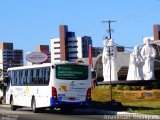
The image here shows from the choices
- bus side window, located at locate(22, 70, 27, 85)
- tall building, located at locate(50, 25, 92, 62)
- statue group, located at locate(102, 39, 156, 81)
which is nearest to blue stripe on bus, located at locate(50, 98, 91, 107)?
bus side window, located at locate(22, 70, 27, 85)

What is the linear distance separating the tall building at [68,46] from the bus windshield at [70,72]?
69.4m

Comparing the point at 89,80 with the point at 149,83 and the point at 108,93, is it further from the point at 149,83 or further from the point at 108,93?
the point at 149,83

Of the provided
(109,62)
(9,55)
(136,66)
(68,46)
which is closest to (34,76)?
(136,66)

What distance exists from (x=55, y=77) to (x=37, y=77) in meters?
2.13

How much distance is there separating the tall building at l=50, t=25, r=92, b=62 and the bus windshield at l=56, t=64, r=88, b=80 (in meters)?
69.4

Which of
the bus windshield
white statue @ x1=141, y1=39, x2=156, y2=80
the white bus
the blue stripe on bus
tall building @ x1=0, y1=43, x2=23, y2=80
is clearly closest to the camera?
the blue stripe on bus

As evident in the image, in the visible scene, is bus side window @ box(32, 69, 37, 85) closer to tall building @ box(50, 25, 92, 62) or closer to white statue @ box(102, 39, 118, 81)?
white statue @ box(102, 39, 118, 81)

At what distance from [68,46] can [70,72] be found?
253 feet

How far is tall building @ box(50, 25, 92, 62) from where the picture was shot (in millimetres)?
100250

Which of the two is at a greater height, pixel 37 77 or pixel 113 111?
pixel 37 77

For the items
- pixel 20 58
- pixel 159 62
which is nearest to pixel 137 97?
pixel 159 62

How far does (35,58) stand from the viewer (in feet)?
166

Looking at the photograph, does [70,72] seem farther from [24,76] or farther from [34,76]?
[24,76]

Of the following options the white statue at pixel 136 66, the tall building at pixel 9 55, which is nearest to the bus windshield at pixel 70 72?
the white statue at pixel 136 66
